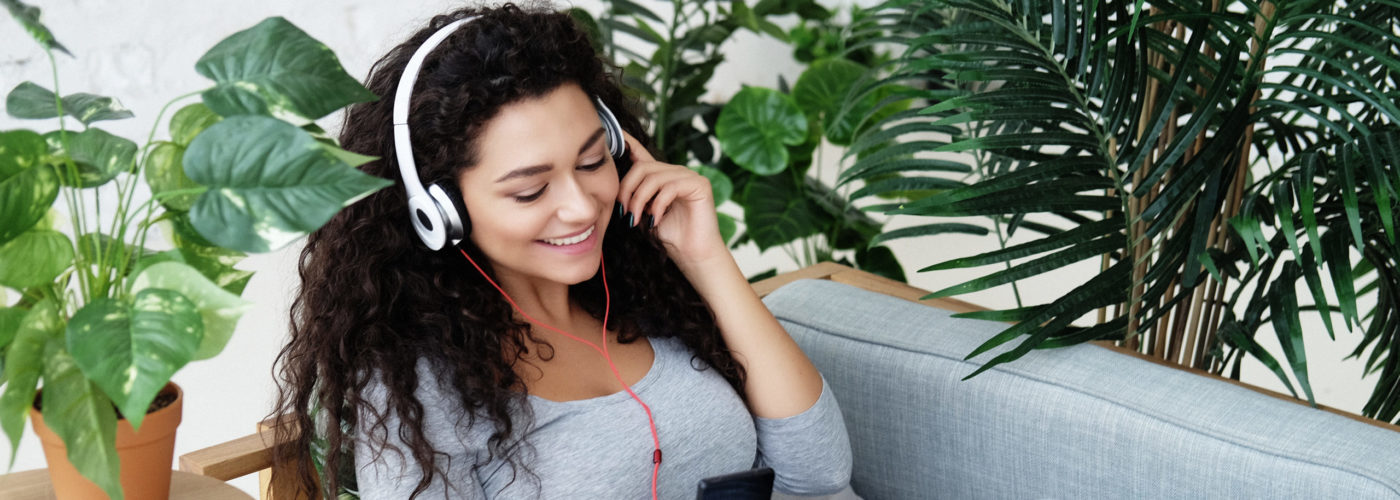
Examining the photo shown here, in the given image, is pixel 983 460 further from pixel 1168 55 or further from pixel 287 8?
pixel 287 8

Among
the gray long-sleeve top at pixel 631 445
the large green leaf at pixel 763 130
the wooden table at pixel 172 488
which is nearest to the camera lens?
the wooden table at pixel 172 488

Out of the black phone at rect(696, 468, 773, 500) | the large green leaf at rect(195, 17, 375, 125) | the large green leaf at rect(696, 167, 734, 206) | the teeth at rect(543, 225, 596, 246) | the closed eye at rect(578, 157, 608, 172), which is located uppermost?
the large green leaf at rect(195, 17, 375, 125)

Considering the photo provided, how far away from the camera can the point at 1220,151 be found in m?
1.13

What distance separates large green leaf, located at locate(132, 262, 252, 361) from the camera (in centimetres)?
67

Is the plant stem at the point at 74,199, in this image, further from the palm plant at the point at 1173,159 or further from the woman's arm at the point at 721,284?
the palm plant at the point at 1173,159

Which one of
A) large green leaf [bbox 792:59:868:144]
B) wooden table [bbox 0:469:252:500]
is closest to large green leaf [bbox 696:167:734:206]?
large green leaf [bbox 792:59:868:144]

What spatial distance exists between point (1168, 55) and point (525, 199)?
715 mm

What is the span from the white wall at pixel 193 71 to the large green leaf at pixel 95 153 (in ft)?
3.53

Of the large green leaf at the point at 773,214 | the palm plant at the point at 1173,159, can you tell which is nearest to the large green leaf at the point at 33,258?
the palm plant at the point at 1173,159

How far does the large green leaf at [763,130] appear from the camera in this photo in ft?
6.97

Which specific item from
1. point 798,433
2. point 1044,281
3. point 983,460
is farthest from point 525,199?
point 1044,281

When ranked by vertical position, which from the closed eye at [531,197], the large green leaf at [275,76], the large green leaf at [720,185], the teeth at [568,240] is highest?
the large green leaf at [275,76]

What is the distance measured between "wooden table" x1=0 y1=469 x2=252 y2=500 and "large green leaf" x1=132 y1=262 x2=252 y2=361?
0.32 metres

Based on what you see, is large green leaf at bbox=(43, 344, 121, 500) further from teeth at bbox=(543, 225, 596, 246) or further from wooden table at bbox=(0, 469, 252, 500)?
teeth at bbox=(543, 225, 596, 246)
